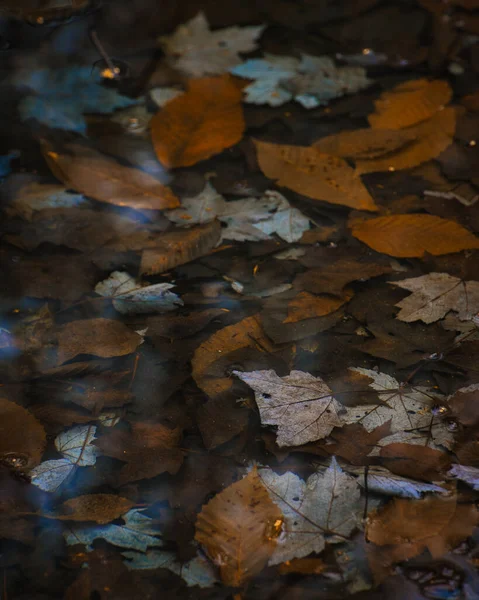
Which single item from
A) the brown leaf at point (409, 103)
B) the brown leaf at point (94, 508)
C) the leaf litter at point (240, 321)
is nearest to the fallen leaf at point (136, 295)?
the leaf litter at point (240, 321)

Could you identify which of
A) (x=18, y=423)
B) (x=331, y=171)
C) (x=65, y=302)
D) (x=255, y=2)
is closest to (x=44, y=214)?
(x=65, y=302)

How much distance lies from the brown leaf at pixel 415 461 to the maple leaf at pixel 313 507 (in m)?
0.10

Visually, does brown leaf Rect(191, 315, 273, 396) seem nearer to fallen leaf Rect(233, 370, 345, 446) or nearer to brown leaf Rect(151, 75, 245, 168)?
fallen leaf Rect(233, 370, 345, 446)

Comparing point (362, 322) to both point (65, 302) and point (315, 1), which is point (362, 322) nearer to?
point (65, 302)

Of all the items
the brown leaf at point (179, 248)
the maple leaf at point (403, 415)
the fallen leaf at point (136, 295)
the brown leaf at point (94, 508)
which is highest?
the brown leaf at point (179, 248)

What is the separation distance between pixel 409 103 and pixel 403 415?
1.34 metres

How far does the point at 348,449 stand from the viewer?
124cm

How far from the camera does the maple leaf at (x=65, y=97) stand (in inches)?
87.4

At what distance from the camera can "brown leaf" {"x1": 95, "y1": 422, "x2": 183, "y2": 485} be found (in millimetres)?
1225

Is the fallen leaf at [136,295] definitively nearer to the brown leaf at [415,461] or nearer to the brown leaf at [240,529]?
the brown leaf at [240,529]

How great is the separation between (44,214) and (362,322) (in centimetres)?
103

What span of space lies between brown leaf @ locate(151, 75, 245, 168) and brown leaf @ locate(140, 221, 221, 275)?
356 millimetres

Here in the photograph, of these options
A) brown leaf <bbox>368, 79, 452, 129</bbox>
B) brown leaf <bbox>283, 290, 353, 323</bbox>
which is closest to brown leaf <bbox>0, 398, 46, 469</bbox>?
brown leaf <bbox>283, 290, 353, 323</bbox>

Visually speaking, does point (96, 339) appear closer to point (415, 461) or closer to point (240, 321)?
point (240, 321)
